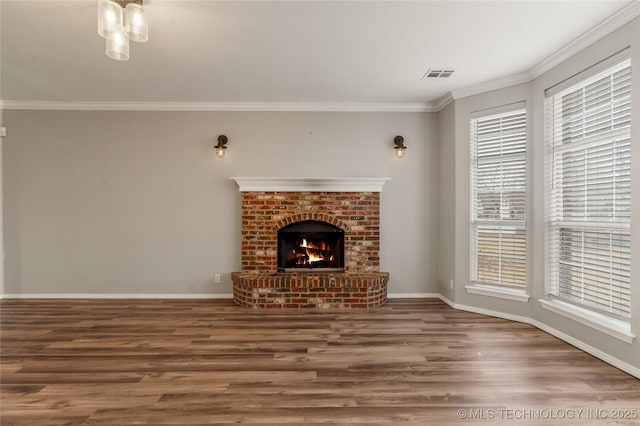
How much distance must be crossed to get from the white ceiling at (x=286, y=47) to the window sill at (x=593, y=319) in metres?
2.36

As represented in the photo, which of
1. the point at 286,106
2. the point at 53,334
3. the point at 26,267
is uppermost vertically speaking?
the point at 286,106

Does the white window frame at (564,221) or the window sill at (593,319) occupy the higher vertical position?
the white window frame at (564,221)

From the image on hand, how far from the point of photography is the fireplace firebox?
4953 mm

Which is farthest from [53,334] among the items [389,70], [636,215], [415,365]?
[636,215]

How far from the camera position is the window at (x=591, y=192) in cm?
282

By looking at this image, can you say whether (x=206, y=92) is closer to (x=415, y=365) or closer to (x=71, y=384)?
(x=71, y=384)

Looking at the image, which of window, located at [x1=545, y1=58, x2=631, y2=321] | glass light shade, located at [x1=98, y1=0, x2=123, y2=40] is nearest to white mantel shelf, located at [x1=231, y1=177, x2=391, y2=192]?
window, located at [x1=545, y1=58, x2=631, y2=321]

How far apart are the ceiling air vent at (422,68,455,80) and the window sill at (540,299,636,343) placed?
253 cm

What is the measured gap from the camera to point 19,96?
15.2 feet

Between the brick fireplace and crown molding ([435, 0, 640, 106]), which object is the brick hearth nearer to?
the brick fireplace

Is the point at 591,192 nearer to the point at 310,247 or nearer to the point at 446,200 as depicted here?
the point at 446,200

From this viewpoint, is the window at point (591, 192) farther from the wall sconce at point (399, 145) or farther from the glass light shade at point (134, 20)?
the glass light shade at point (134, 20)

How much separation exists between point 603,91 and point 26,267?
6802mm

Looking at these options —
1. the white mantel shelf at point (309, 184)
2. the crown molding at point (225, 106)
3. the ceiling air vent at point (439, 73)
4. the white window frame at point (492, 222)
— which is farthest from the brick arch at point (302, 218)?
the ceiling air vent at point (439, 73)
